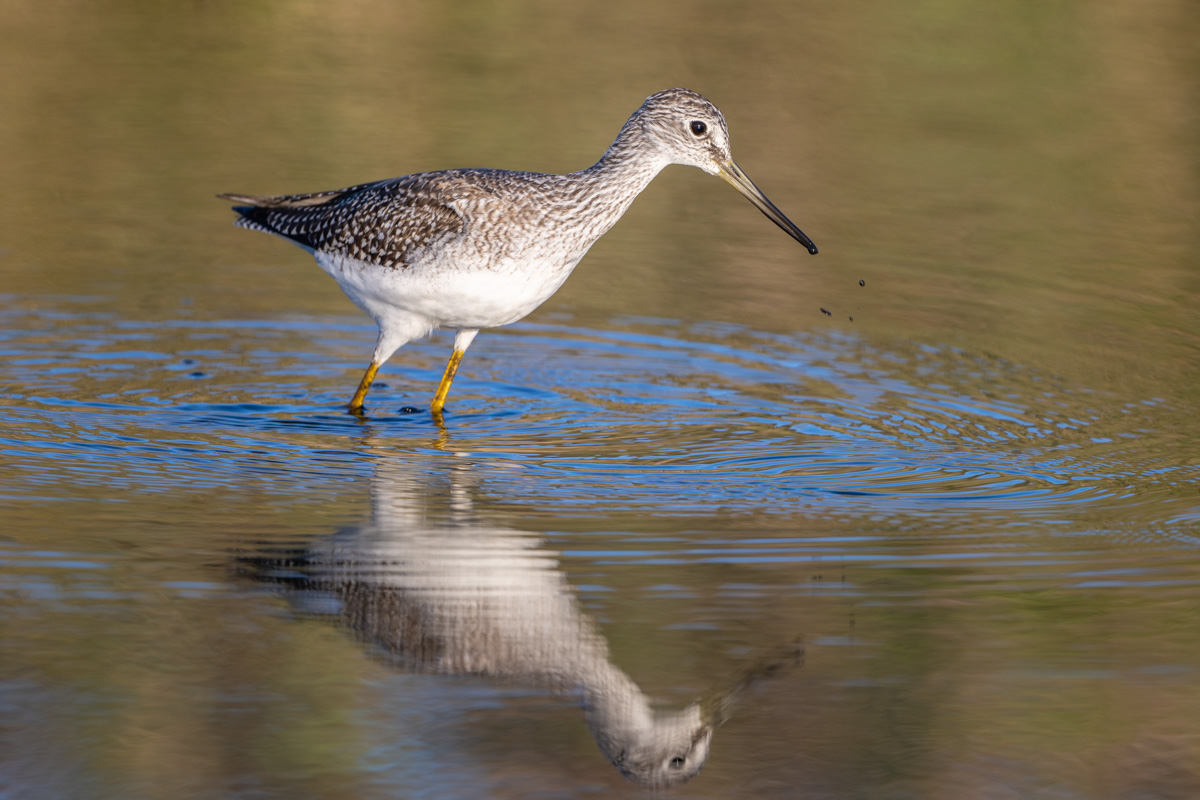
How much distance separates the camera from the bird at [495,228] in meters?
9.23

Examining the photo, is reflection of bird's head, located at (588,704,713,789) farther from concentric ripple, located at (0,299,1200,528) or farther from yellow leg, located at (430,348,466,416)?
yellow leg, located at (430,348,466,416)

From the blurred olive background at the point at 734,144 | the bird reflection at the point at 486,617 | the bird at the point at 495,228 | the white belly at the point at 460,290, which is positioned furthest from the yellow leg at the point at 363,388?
the bird reflection at the point at 486,617

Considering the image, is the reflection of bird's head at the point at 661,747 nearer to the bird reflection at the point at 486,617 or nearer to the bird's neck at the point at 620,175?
the bird reflection at the point at 486,617

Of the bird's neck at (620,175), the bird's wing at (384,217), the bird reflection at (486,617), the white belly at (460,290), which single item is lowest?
the bird reflection at (486,617)

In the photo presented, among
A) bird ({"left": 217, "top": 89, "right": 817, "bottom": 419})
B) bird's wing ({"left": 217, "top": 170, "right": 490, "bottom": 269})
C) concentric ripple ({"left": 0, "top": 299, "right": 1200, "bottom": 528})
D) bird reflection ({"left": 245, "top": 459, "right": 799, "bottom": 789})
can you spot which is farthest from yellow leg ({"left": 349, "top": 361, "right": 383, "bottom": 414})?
bird reflection ({"left": 245, "top": 459, "right": 799, "bottom": 789})

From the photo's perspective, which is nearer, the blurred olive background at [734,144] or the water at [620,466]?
the water at [620,466]

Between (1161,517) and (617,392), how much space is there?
3529 mm

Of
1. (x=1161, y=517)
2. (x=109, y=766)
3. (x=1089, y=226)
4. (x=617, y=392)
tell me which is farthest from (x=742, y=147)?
(x=109, y=766)

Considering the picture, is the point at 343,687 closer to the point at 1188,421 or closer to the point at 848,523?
the point at 848,523

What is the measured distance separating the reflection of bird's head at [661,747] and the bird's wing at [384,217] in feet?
14.3

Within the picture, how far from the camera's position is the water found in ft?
18.0

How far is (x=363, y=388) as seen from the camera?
32.9 feet

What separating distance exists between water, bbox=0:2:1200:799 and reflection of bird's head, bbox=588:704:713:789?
0.02 m

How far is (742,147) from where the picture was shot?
1611 centimetres
